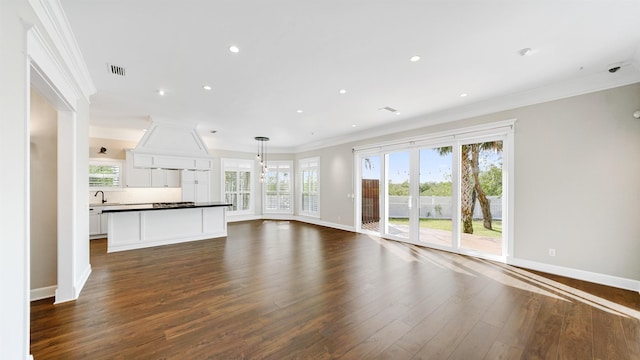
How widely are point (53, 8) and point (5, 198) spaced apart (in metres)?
1.66

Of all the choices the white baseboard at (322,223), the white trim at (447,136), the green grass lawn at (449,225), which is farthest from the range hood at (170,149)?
the green grass lawn at (449,225)

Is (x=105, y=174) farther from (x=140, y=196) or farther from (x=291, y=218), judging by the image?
(x=291, y=218)

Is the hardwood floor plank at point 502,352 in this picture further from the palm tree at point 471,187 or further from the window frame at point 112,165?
the window frame at point 112,165

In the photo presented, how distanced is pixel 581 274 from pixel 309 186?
22.9 ft

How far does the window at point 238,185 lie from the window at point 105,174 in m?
2.93

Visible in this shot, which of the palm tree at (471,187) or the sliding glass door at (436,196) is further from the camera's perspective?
the sliding glass door at (436,196)

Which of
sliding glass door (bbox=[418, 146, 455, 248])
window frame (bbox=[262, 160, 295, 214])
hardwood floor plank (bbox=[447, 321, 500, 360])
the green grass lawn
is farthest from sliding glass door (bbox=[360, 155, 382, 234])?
hardwood floor plank (bbox=[447, 321, 500, 360])

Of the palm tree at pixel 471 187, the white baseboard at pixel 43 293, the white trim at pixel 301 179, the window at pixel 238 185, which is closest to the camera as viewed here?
the white baseboard at pixel 43 293

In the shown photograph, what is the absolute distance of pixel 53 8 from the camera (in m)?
1.94

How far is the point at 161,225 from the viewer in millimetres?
5367

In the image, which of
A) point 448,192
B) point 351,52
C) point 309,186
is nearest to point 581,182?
point 448,192

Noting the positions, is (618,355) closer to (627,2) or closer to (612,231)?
(612,231)

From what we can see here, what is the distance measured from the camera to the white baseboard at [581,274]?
10.2 feet

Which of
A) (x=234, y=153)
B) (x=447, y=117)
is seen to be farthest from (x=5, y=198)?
(x=234, y=153)
